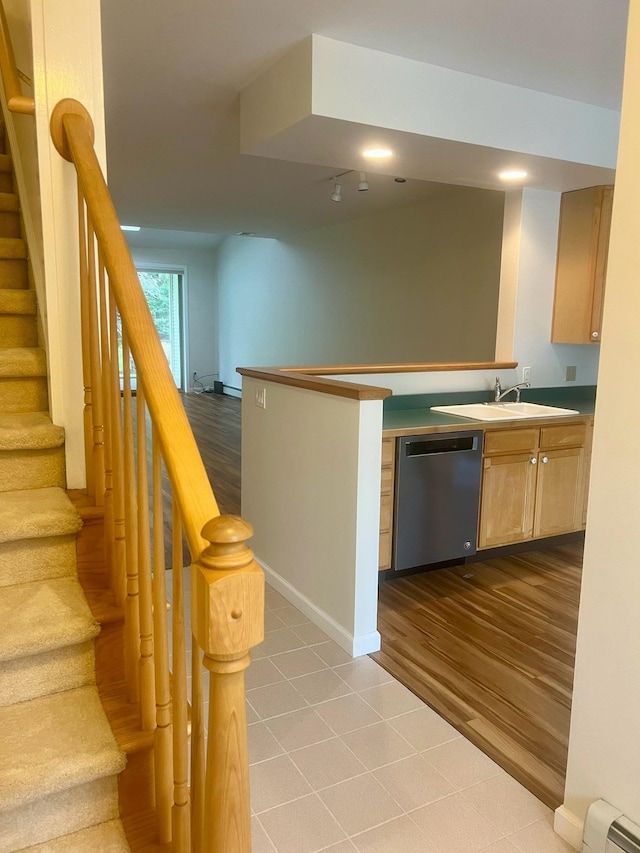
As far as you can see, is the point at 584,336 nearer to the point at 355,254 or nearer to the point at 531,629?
the point at 531,629

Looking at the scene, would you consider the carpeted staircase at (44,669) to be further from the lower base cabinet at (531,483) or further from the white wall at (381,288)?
the white wall at (381,288)

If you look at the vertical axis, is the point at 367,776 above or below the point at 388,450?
below

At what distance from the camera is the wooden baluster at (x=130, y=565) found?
1.32m

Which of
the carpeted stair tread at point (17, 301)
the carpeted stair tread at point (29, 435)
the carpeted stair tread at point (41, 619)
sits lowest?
the carpeted stair tread at point (41, 619)

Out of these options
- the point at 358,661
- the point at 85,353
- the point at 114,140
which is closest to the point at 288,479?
the point at 358,661

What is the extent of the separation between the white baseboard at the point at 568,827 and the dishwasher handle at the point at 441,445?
1.74m

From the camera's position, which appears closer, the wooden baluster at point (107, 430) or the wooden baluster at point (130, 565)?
the wooden baluster at point (130, 565)

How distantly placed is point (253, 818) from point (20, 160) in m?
2.40

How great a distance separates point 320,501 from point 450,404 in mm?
1507

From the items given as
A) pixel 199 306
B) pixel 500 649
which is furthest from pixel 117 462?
pixel 199 306

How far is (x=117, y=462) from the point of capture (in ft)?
4.67

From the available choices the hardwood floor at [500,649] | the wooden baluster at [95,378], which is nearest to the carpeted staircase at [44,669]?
the wooden baluster at [95,378]

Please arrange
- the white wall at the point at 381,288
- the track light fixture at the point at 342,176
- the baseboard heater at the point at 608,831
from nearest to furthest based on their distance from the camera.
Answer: the baseboard heater at the point at 608,831
the track light fixture at the point at 342,176
the white wall at the point at 381,288

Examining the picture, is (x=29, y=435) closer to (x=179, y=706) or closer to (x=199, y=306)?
(x=179, y=706)
